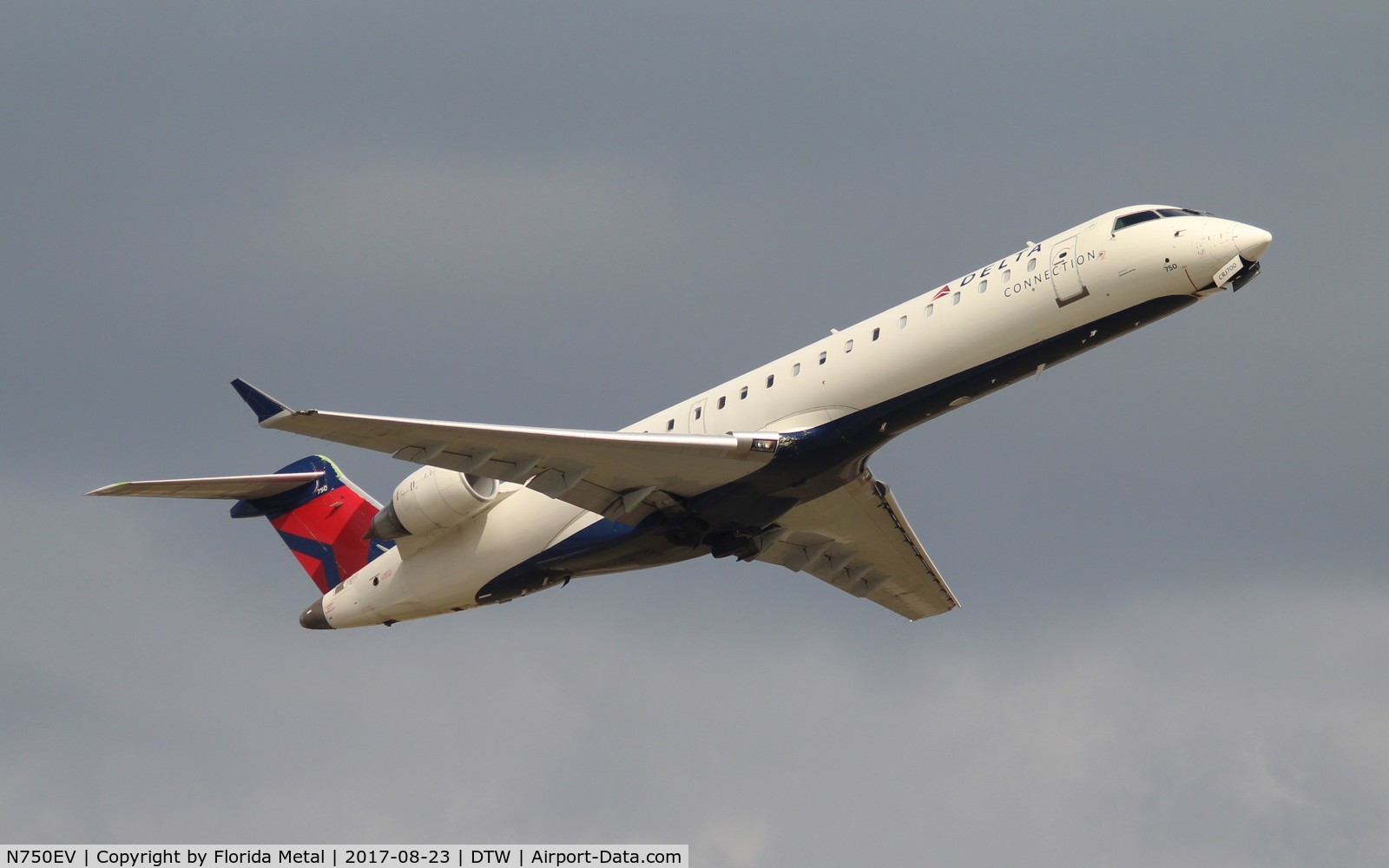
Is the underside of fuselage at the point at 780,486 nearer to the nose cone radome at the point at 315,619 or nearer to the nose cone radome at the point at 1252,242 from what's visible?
the nose cone radome at the point at 1252,242

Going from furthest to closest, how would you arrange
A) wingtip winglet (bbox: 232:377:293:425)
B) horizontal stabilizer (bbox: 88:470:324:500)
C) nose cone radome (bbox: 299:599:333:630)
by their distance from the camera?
nose cone radome (bbox: 299:599:333:630) < horizontal stabilizer (bbox: 88:470:324:500) < wingtip winglet (bbox: 232:377:293:425)

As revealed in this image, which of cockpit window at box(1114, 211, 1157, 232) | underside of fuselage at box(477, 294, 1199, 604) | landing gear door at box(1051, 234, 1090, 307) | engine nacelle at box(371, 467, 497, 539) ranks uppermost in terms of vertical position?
cockpit window at box(1114, 211, 1157, 232)

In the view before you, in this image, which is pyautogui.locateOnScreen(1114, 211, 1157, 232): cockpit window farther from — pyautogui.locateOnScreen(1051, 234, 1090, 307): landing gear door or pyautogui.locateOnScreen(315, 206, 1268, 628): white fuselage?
pyautogui.locateOnScreen(1051, 234, 1090, 307): landing gear door

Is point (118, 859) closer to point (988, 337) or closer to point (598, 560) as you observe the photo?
point (598, 560)

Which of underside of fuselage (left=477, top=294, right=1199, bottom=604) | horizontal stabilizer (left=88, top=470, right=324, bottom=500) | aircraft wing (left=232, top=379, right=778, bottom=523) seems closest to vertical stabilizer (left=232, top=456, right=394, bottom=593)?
horizontal stabilizer (left=88, top=470, right=324, bottom=500)

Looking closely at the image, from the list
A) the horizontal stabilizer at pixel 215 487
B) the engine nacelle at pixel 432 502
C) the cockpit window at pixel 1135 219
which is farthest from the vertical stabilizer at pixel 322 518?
the cockpit window at pixel 1135 219

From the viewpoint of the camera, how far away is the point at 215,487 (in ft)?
101

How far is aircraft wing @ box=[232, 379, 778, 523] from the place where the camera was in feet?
80.3

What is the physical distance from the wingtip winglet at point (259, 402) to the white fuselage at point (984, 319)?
6771mm

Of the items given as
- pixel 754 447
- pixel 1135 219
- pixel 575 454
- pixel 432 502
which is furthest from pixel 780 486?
pixel 1135 219

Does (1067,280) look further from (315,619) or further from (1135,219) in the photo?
(315,619)

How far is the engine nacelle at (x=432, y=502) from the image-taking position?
28297 mm

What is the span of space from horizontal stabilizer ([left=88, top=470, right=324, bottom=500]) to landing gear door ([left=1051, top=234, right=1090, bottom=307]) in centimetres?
1455

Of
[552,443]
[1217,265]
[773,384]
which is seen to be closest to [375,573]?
[552,443]
